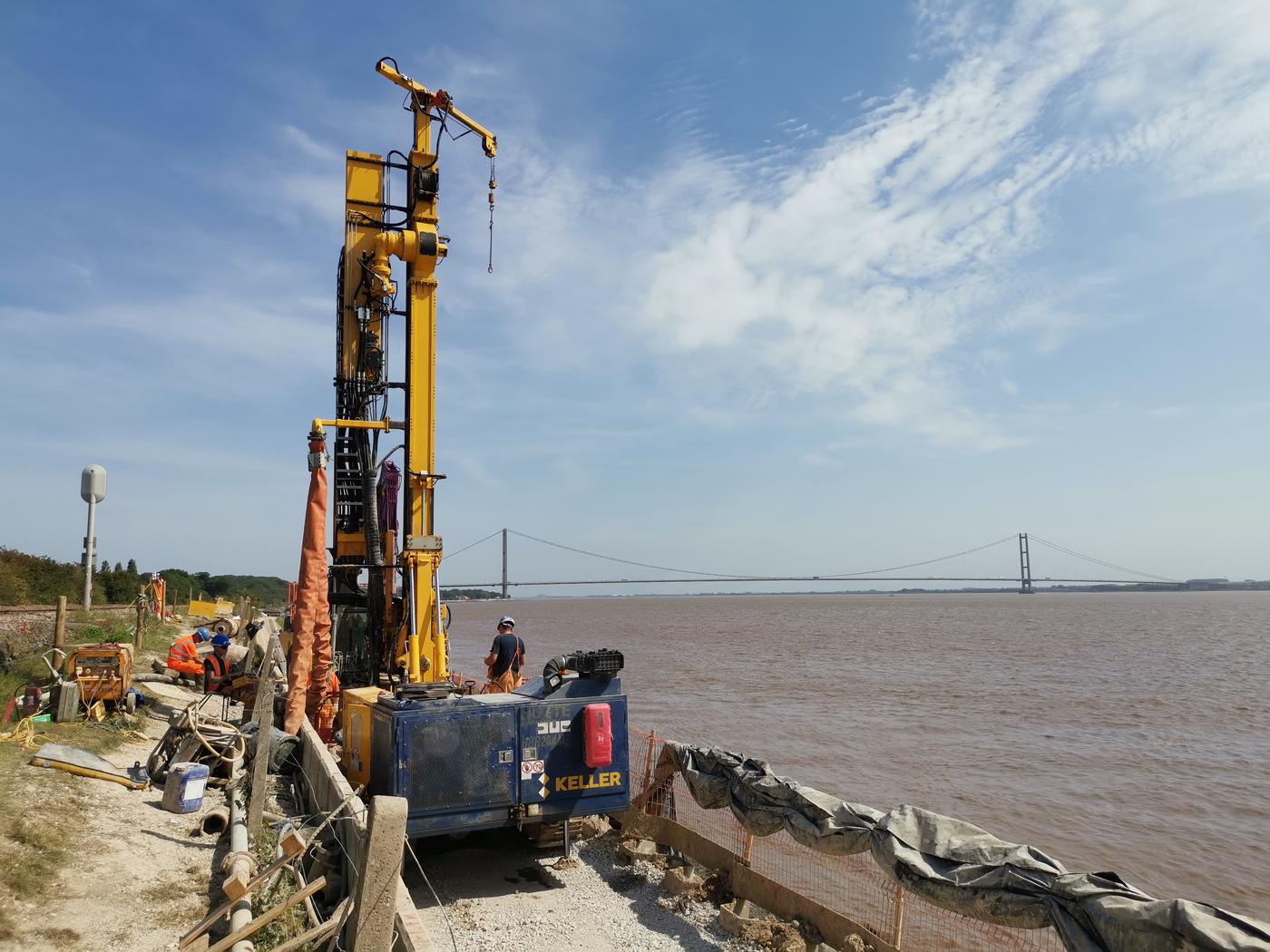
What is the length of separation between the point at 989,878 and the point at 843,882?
418 cm

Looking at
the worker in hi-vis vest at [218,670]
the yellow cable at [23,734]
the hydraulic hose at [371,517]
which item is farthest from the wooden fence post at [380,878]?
the worker in hi-vis vest at [218,670]

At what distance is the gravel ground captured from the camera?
6.68 meters

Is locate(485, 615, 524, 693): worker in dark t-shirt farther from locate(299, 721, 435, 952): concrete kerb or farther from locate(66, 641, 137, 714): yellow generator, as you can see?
locate(66, 641, 137, 714): yellow generator

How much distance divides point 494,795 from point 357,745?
1678mm

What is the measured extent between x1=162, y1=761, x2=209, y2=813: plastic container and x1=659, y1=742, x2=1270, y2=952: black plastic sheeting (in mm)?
5345

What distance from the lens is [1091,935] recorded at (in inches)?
180

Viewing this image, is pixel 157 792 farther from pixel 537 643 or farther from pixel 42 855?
pixel 537 643

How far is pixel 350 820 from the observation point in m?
6.38

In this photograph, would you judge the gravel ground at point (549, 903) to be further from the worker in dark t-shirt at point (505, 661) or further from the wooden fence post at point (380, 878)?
the worker in dark t-shirt at point (505, 661)

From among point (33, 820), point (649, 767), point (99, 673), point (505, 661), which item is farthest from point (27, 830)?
point (99, 673)

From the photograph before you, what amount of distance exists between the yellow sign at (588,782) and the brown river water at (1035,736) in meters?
5.99

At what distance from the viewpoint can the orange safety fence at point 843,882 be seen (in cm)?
757

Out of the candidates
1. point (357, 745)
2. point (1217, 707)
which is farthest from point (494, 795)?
point (1217, 707)

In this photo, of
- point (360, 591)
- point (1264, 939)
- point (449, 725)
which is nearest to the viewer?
point (1264, 939)
